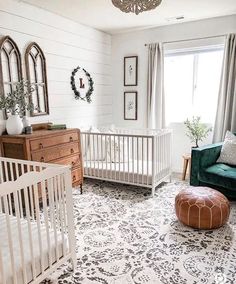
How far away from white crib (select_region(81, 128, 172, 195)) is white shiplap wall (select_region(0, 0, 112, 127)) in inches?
22.9

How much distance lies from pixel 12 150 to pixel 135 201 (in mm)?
1648

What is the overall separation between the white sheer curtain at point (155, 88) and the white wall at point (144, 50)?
134 millimetres

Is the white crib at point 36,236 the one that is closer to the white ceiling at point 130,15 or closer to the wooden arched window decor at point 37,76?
the wooden arched window decor at point 37,76

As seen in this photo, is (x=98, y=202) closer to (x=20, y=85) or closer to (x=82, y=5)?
(x=20, y=85)

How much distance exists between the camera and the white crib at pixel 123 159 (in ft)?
11.4

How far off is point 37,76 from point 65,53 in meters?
0.69

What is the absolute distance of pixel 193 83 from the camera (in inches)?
166

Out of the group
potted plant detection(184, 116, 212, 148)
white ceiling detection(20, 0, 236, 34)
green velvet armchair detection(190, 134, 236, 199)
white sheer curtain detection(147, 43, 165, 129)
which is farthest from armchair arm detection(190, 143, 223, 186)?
white ceiling detection(20, 0, 236, 34)

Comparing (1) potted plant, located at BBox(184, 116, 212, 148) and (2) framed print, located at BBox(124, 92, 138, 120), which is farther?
(2) framed print, located at BBox(124, 92, 138, 120)

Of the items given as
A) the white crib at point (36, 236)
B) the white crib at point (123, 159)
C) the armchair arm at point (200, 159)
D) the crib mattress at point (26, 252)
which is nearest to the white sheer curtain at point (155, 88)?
the white crib at point (123, 159)

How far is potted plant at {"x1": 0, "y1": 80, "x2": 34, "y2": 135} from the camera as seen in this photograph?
284 cm

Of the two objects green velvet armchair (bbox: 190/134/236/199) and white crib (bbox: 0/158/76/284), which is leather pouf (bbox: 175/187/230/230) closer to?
green velvet armchair (bbox: 190/134/236/199)

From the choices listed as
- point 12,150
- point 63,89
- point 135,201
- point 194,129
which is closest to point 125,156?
point 135,201

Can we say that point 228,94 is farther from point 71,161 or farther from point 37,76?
point 37,76
